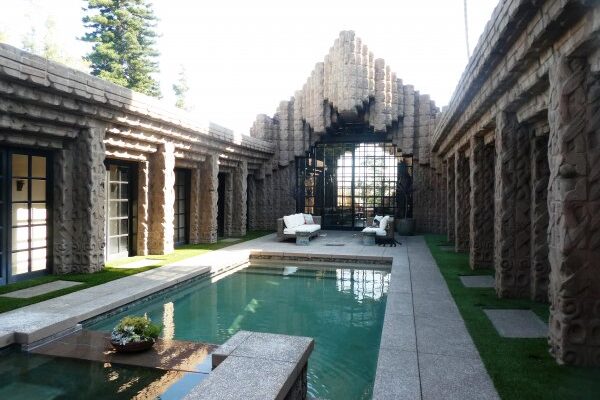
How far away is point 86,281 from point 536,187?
8.00 m

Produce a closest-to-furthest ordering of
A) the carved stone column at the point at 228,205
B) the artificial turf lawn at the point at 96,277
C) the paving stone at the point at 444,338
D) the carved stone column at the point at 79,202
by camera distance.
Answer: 1. the paving stone at the point at 444,338
2. the artificial turf lawn at the point at 96,277
3. the carved stone column at the point at 79,202
4. the carved stone column at the point at 228,205

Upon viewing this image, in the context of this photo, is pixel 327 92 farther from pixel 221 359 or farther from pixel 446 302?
pixel 221 359

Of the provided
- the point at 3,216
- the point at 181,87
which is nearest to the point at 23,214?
the point at 3,216

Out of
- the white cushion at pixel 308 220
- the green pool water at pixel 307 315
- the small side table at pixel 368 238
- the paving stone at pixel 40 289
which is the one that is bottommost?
the green pool water at pixel 307 315

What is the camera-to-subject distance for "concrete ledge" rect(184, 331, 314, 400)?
2.73 meters

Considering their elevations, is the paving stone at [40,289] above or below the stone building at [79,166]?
below

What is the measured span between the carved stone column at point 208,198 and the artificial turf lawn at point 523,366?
9506 mm

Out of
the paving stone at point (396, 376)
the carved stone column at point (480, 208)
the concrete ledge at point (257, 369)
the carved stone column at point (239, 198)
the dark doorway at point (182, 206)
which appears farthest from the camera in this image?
the carved stone column at point (239, 198)

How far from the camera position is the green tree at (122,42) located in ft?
85.9

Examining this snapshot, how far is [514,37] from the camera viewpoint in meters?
4.95

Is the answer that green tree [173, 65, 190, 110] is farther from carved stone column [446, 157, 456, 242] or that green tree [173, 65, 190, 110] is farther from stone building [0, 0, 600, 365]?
carved stone column [446, 157, 456, 242]

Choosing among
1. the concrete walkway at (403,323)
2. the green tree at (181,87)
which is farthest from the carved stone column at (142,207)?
the green tree at (181,87)

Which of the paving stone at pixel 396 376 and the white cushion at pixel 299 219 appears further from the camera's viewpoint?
the white cushion at pixel 299 219

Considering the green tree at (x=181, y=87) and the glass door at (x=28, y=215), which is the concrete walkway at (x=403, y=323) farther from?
the green tree at (x=181, y=87)
